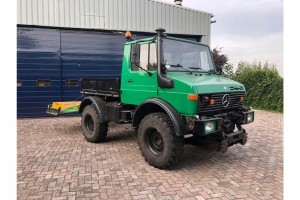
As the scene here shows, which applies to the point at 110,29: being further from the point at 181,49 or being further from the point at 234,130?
the point at 234,130

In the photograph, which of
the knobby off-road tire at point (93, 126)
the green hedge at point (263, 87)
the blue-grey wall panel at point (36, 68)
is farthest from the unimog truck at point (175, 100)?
the green hedge at point (263, 87)

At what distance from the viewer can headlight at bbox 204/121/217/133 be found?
14.5 ft

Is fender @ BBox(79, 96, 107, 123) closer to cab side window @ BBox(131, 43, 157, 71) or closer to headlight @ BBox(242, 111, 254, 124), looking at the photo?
cab side window @ BBox(131, 43, 157, 71)

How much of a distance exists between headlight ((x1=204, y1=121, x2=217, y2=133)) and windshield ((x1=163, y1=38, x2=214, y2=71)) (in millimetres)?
1263

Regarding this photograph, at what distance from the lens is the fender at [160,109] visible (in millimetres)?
4527

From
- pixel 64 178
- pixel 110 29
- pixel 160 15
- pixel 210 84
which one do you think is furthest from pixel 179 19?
pixel 64 178

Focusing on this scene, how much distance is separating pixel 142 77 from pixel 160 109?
76 cm

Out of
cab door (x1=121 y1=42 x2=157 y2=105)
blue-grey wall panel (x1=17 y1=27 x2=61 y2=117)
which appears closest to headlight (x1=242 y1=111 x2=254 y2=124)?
cab door (x1=121 y1=42 x2=157 y2=105)

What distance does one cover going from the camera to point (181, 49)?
5363 millimetres

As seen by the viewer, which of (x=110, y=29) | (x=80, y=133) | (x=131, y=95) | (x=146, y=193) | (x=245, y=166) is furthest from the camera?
(x=110, y=29)

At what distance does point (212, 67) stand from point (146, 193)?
3131mm

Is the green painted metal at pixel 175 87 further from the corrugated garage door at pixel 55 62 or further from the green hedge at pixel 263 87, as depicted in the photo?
the green hedge at pixel 263 87

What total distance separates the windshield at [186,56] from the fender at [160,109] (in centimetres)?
69

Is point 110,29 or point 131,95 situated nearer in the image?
point 131,95
